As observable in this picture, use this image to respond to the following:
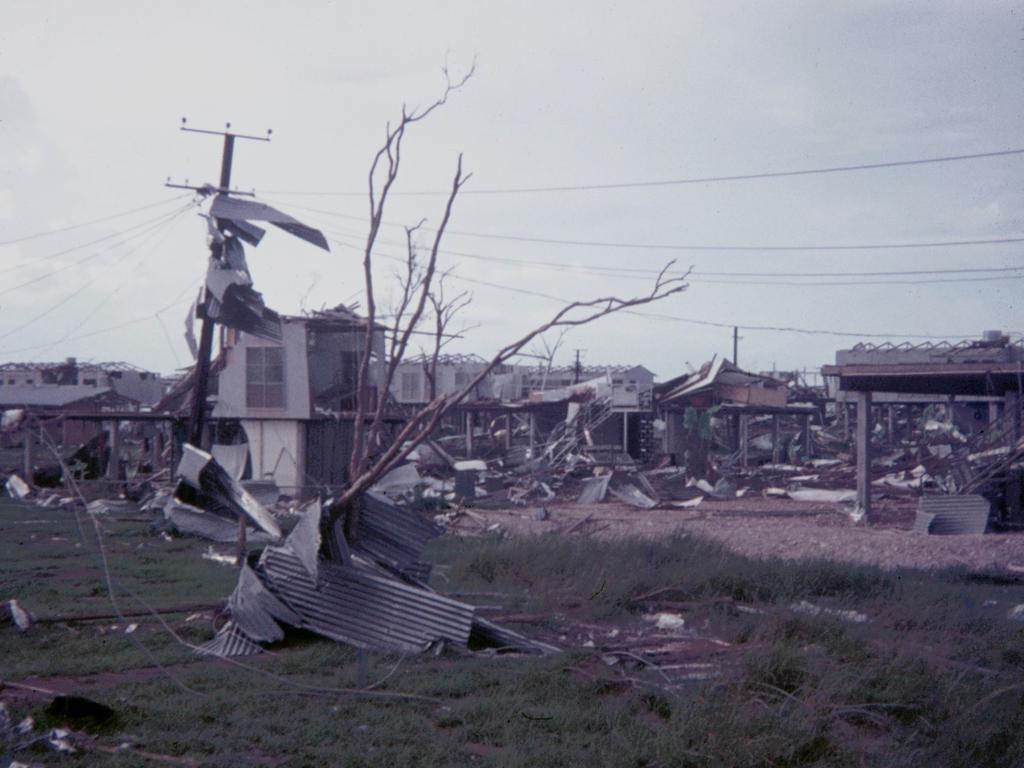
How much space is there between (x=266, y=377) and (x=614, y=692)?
75.1 ft

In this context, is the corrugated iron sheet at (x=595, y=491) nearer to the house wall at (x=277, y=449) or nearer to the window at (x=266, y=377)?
the house wall at (x=277, y=449)

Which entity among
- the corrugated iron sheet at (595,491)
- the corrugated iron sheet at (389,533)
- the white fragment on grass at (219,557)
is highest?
the corrugated iron sheet at (389,533)

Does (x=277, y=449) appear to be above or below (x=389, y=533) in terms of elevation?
above

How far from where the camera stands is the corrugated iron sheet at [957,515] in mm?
20797

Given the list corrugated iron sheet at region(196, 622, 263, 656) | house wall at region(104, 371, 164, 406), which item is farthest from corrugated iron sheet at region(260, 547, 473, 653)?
house wall at region(104, 371, 164, 406)

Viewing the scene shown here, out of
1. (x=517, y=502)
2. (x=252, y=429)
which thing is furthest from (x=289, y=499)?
(x=517, y=502)

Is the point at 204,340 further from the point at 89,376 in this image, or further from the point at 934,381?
the point at 89,376

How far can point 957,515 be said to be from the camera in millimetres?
20922

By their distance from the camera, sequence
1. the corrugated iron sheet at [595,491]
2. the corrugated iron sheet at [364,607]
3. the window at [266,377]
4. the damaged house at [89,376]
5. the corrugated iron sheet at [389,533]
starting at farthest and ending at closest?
the damaged house at [89,376], the corrugated iron sheet at [595,491], the window at [266,377], the corrugated iron sheet at [389,533], the corrugated iron sheet at [364,607]

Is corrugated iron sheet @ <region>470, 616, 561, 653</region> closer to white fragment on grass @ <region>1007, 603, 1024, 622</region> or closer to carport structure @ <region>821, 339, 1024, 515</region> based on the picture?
white fragment on grass @ <region>1007, 603, 1024, 622</region>

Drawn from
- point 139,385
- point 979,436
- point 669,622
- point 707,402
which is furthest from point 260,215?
point 139,385

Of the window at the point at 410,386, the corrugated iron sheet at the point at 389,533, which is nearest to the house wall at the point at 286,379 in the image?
the corrugated iron sheet at the point at 389,533

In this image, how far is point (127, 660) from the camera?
351 inches

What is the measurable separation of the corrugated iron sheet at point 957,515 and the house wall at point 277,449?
1588 centimetres
